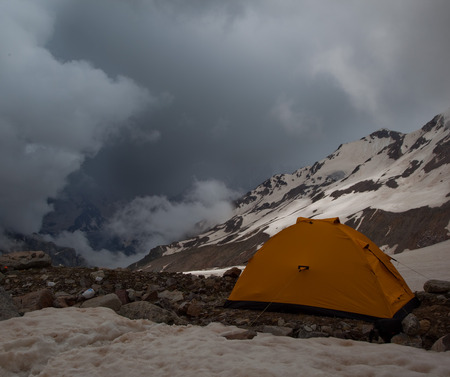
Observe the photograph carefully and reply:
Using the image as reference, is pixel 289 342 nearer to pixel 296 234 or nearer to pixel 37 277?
pixel 296 234

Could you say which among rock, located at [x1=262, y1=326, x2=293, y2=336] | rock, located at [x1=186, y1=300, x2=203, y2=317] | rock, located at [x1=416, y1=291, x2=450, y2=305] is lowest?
rock, located at [x1=416, y1=291, x2=450, y2=305]

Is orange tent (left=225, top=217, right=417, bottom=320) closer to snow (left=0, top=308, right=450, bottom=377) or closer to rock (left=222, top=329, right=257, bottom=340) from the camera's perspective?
snow (left=0, top=308, right=450, bottom=377)

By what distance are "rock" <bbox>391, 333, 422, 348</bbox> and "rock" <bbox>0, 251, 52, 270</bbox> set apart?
14507 millimetres

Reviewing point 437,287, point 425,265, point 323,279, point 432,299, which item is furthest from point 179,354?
point 425,265

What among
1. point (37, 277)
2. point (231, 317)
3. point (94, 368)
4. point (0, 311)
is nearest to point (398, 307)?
point (231, 317)

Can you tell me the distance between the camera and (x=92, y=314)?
6754 mm

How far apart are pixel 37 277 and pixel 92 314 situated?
717cm

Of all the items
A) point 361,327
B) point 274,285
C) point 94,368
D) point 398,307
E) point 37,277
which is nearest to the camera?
point 94,368

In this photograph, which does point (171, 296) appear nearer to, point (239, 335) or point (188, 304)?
point (188, 304)

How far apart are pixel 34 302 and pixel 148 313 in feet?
10.0

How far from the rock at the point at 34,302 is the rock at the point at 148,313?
2.07 meters

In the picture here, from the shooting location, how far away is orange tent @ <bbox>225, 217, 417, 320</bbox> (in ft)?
26.7

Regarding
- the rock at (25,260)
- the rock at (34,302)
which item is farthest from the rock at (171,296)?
the rock at (25,260)

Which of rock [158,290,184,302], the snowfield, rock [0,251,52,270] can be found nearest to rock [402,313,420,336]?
the snowfield
